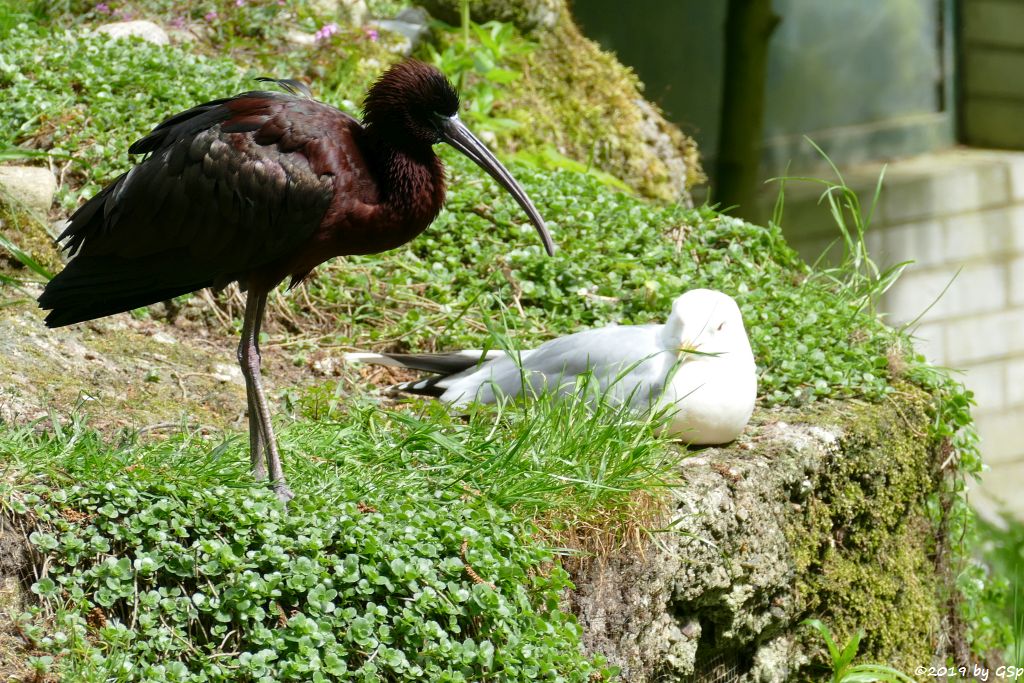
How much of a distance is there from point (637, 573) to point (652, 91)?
6395mm

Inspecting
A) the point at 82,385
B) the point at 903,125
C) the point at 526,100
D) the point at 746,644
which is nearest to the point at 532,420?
the point at 746,644

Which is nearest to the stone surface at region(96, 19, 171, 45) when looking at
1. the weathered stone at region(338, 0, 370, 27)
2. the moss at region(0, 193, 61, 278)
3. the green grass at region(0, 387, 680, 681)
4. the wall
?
the weathered stone at region(338, 0, 370, 27)

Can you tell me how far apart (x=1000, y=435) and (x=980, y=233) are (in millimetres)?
1787

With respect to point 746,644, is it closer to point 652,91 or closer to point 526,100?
point 526,100

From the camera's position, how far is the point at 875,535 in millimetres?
4574

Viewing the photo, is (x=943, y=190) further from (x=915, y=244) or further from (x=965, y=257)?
(x=965, y=257)

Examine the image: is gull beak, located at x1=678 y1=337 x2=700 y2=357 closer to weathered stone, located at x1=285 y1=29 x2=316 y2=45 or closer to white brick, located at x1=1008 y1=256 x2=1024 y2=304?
weathered stone, located at x1=285 y1=29 x2=316 y2=45

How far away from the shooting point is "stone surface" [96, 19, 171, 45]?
6.80 meters

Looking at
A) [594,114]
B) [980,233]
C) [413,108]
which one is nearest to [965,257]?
[980,233]

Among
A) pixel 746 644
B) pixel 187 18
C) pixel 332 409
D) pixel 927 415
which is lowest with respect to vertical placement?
pixel 746 644

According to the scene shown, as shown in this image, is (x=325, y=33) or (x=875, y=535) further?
(x=325, y=33)

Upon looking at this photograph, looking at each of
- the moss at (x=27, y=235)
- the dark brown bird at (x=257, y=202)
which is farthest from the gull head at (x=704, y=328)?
the moss at (x=27, y=235)

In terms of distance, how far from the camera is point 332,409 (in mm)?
4488

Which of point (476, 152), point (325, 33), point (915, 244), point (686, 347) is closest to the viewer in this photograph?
point (476, 152)
